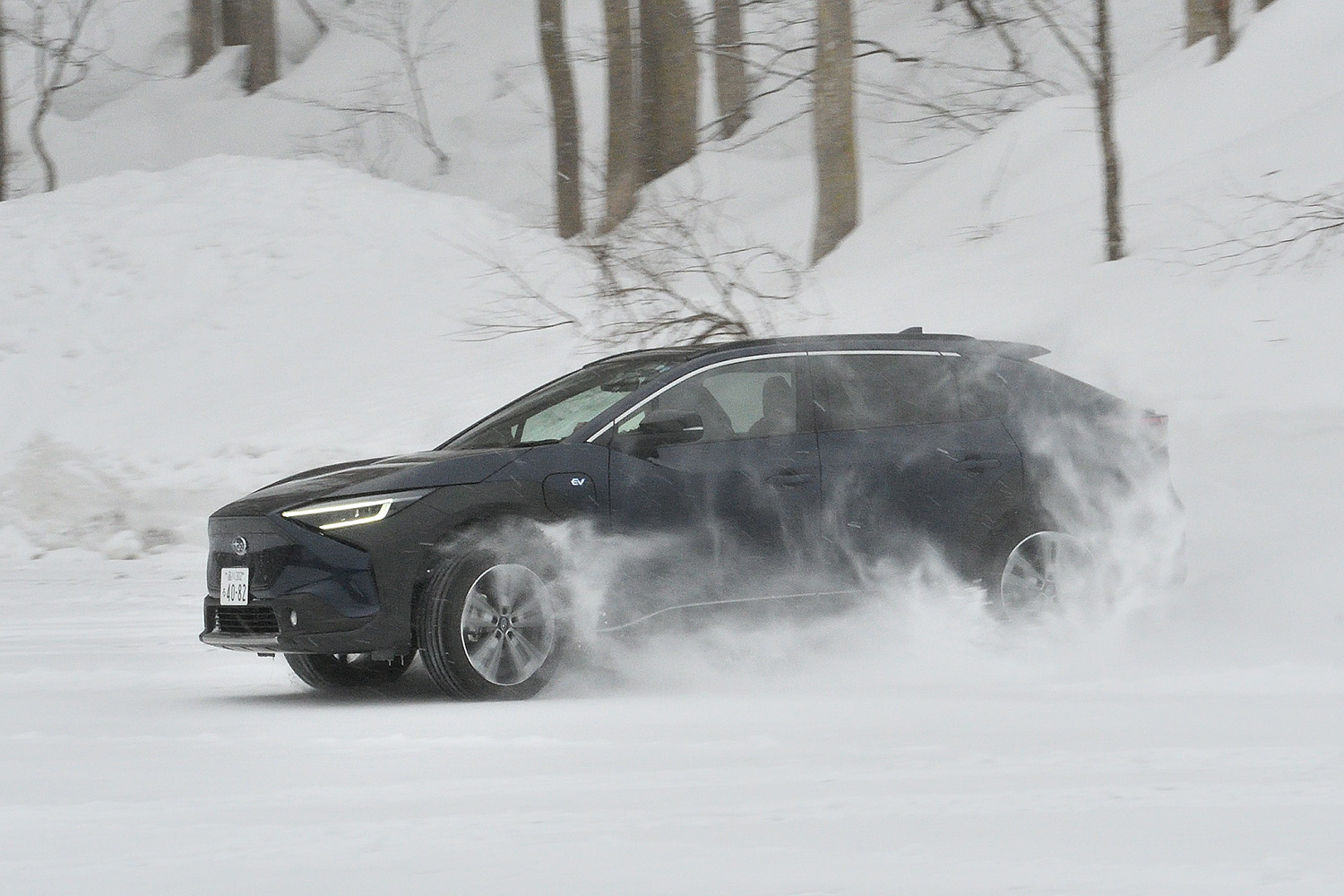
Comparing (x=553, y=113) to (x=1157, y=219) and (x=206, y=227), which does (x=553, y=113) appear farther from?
(x=1157, y=219)

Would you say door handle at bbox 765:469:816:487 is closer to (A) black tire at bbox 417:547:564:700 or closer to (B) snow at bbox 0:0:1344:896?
(B) snow at bbox 0:0:1344:896

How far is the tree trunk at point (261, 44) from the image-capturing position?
1667 inches

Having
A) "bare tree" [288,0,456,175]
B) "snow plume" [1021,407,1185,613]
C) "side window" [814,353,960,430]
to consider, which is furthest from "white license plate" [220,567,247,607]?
"bare tree" [288,0,456,175]

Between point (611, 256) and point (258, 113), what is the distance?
93.3 feet

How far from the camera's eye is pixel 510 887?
13.9 ft

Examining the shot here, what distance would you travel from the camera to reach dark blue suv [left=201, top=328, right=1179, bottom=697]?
7.14m

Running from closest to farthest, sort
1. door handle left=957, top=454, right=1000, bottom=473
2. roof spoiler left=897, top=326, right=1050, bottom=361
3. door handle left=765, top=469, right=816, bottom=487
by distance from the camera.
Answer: door handle left=765, top=469, right=816, bottom=487, door handle left=957, top=454, right=1000, bottom=473, roof spoiler left=897, top=326, right=1050, bottom=361

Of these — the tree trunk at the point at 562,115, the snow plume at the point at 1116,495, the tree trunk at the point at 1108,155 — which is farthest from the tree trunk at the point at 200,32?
the snow plume at the point at 1116,495

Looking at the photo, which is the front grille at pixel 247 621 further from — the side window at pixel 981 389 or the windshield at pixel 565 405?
the side window at pixel 981 389

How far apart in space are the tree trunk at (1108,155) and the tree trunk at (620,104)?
27.6ft

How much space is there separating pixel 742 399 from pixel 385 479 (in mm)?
1731

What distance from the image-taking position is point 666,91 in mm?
26391

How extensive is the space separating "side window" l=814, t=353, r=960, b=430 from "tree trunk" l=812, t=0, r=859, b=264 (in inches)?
531

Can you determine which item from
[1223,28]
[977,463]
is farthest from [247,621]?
[1223,28]
